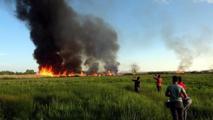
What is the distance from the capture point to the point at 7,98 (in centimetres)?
1998

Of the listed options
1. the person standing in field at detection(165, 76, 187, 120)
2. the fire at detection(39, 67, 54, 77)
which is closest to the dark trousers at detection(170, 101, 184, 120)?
the person standing in field at detection(165, 76, 187, 120)

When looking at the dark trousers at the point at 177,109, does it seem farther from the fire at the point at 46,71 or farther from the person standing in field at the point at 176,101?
the fire at the point at 46,71

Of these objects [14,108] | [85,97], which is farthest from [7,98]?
[85,97]

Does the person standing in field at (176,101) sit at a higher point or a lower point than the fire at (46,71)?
lower

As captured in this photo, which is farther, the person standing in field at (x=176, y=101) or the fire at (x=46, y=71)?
the fire at (x=46, y=71)

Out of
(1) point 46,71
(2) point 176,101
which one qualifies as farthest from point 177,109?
(1) point 46,71

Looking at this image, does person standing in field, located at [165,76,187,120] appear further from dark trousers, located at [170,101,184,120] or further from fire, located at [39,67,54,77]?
fire, located at [39,67,54,77]

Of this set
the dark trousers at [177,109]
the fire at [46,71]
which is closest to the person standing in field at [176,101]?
the dark trousers at [177,109]

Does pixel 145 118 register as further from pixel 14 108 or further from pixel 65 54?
pixel 65 54

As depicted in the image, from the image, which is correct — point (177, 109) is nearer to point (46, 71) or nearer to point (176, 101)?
point (176, 101)

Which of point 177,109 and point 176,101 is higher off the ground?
point 176,101

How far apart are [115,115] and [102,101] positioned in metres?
2.73

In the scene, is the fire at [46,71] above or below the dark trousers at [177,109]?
above

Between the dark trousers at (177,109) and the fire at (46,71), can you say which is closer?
the dark trousers at (177,109)
